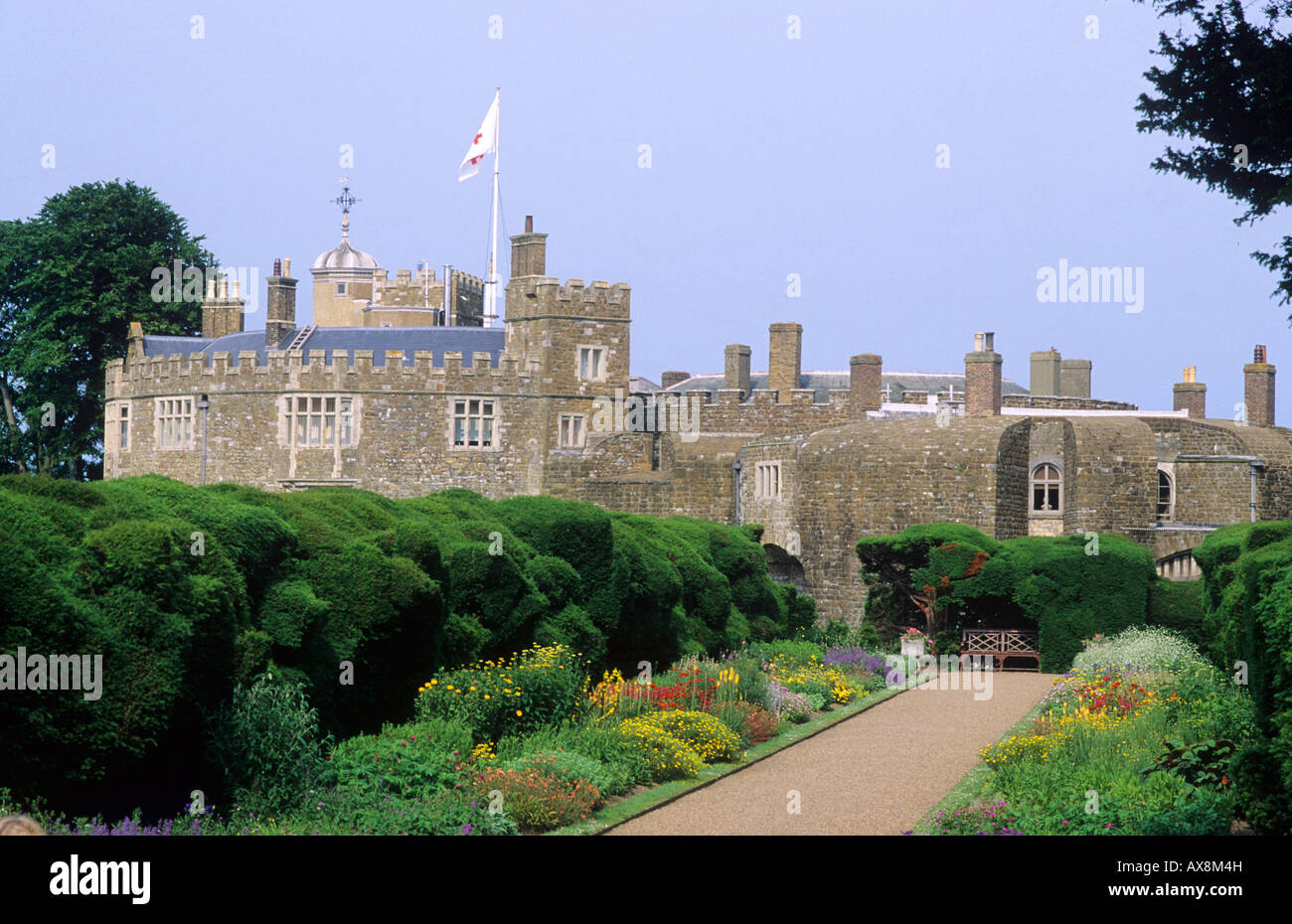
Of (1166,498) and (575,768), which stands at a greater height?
(1166,498)

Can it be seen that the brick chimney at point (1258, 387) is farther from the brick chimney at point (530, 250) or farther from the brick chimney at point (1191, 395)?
the brick chimney at point (530, 250)

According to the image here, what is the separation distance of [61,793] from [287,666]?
305cm

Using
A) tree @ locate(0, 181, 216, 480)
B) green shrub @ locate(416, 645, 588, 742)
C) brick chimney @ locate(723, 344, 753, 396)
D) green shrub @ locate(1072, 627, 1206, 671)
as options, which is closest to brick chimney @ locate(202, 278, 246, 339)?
tree @ locate(0, 181, 216, 480)

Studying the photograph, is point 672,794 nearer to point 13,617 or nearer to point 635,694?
point 635,694

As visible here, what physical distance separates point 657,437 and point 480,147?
15161 millimetres

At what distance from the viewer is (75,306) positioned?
49.8 m

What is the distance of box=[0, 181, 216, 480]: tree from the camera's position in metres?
50.1

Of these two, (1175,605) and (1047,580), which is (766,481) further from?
(1175,605)

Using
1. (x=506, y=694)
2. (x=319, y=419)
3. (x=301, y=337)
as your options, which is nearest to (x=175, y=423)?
(x=301, y=337)

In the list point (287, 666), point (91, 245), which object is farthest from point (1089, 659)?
point (91, 245)

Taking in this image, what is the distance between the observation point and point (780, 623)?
94.0ft

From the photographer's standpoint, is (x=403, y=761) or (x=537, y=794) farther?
(x=403, y=761)

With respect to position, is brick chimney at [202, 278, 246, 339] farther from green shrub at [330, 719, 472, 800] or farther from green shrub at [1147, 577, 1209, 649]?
green shrub at [330, 719, 472, 800]

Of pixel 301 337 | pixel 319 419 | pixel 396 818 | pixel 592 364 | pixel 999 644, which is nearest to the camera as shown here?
pixel 396 818
